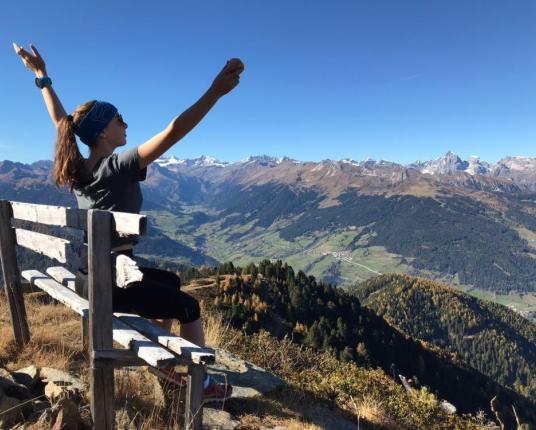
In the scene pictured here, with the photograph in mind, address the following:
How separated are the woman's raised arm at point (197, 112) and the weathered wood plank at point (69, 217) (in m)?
0.68

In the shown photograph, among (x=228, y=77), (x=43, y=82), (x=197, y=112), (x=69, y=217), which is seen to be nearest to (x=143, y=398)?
(x=69, y=217)

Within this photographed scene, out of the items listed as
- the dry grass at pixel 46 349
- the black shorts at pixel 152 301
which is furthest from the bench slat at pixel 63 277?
the black shorts at pixel 152 301

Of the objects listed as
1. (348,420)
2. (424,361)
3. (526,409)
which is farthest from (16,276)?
(526,409)

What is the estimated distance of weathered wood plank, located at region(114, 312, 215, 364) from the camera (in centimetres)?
427

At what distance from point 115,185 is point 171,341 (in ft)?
5.74

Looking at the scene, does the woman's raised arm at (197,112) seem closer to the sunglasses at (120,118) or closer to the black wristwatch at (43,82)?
the sunglasses at (120,118)

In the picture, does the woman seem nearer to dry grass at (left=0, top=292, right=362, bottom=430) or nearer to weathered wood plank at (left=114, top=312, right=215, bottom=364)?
weathered wood plank at (left=114, top=312, right=215, bottom=364)

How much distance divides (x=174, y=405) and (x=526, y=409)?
15722cm

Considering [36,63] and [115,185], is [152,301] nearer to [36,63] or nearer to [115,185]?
[115,185]

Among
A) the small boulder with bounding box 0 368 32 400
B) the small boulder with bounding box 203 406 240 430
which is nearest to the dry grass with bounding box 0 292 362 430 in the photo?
the small boulder with bounding box 203 406 240 430

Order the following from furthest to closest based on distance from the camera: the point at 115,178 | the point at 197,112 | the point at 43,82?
1. the point at 43,82
2. the point at 115,178
3. the point at 197,112

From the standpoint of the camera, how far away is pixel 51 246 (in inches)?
225

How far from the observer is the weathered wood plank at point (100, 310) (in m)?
4.41

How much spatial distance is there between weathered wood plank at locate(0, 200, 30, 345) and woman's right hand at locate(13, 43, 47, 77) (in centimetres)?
219
